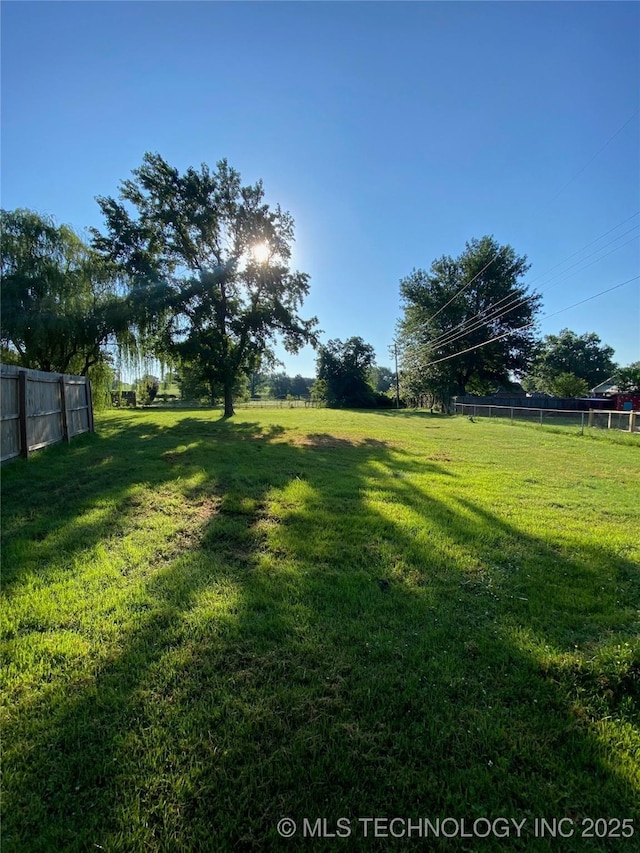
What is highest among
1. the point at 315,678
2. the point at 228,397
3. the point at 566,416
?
the point at 228,397

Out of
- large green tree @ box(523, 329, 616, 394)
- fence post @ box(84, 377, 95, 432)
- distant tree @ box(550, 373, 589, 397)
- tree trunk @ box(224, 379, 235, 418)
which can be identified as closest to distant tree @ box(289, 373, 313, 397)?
large green tree @ box(523, 329, 616, 394)

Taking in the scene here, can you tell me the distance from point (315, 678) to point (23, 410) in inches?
270

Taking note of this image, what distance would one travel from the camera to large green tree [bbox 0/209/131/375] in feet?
38.1

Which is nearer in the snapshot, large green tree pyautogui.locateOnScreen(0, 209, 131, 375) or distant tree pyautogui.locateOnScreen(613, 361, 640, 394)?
large green tree pyautogui.locateOnScreen(0, 209, 131, 375)

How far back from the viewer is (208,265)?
59.6ft

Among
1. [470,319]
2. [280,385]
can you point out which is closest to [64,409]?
[470,319]

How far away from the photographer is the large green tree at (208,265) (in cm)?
1612

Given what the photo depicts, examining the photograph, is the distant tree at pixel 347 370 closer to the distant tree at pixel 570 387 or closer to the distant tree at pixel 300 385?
the distant tree at pixel 570 387

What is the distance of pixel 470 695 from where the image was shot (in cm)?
175

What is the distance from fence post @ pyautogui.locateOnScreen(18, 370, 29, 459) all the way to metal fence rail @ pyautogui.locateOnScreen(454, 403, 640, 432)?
53.5 ft

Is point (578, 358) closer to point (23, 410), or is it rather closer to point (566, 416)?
point (566, 416)

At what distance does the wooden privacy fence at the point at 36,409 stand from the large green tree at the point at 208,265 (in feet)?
23.3

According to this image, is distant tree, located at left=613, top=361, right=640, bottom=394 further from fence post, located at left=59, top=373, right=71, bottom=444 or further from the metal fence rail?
fence post, located at left=59, top=373, right=71, bottom=444

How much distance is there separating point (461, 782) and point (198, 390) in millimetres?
40438
